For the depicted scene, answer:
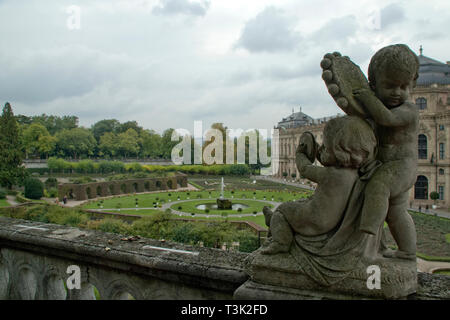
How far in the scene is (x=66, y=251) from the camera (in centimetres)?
555

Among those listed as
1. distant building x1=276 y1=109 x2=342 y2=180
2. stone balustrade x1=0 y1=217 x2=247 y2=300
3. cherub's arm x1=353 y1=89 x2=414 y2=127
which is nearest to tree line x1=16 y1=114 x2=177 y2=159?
distant building x1=276 y1=109 x2=342 y2=180

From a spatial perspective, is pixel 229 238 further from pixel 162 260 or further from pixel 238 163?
pixel 238 163

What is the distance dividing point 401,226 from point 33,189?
40815 millimetres

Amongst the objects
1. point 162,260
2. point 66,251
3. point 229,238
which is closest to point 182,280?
point 162,260

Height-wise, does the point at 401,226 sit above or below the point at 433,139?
below

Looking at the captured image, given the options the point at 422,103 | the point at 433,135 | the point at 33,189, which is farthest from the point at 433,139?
the point at 33,189

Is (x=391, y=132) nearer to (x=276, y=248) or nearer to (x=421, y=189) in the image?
(x=276, y=248)

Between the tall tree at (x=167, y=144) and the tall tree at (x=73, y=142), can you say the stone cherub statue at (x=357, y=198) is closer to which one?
the tall tree at (x=167, y=144)

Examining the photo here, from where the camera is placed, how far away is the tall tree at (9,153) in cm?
4069

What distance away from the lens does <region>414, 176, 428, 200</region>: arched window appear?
3822 cm

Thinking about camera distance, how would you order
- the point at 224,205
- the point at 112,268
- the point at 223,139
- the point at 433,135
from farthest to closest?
the point at 223,139, the point at 433,135, the point at 224,205, the point at 112,268

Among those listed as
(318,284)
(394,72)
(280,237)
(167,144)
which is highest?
(167,144)

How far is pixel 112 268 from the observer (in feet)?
17.0

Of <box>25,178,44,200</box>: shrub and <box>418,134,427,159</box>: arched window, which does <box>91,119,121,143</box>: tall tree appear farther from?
<box>418,134,427,159</box>: arched window
